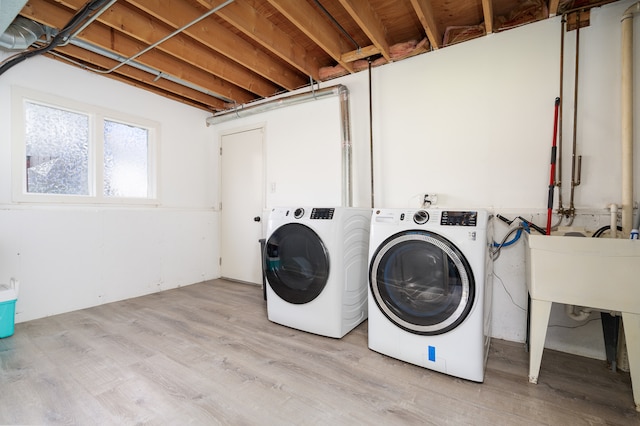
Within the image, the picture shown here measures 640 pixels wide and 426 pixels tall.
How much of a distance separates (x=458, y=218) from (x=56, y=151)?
137 inches

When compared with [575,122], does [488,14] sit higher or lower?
higher

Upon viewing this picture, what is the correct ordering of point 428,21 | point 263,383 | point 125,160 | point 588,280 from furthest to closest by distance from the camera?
point 125,160 → point 428,21 → point 263,383 → point 588,280

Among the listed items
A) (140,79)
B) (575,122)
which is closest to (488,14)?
(575,122)

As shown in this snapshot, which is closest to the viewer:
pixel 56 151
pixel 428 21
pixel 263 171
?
pixel 428 21

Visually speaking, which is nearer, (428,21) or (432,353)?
(432,353)

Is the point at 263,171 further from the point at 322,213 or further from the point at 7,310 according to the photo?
the point at 7,310

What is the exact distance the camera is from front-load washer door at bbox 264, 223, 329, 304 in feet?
6.91

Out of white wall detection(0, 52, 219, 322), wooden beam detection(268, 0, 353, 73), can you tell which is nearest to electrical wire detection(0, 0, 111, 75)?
white wall detection(0, 52, 219, 322)

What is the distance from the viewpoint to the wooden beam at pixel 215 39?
1.98 meters

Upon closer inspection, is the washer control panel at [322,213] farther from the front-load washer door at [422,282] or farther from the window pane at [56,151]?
the window pane at [56,151]

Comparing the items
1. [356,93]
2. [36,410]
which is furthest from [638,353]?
[36,410]

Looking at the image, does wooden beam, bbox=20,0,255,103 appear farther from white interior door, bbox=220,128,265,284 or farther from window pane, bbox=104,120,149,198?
window pane, bbox=104,120,149,198

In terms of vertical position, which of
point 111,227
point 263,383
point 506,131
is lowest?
point 263,383

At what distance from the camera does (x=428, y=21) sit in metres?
2.05
